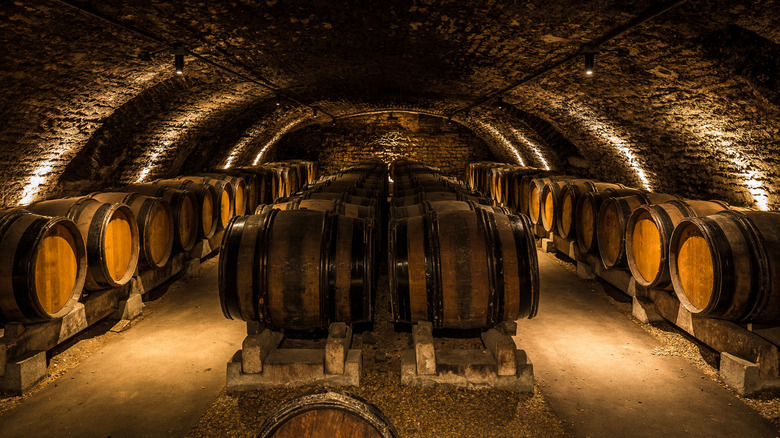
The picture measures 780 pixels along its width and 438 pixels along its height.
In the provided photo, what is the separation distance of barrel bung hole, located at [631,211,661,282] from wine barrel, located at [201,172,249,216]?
17.7 feet

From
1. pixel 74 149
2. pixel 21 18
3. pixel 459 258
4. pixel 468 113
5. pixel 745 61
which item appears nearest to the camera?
pixel 459 258

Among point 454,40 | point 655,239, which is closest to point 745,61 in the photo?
point 655,239

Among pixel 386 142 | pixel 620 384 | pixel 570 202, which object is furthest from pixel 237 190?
pixel 386 142

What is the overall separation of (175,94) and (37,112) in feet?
6.62

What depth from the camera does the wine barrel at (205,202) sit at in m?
5.85

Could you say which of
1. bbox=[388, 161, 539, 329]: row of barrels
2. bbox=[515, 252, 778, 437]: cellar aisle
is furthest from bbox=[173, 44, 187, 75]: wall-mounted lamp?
bbox=[515, 252, 778, 437]: cellar aisle

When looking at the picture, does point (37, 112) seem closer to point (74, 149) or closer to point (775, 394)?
point (74, 149)

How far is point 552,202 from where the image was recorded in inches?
260

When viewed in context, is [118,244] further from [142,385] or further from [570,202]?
[570,202]

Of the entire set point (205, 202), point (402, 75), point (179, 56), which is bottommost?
point (205, 202)

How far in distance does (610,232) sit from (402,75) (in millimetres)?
3799

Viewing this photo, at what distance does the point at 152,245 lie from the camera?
15.3 ft

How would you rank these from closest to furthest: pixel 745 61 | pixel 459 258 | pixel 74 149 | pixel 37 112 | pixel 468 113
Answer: pixel 459 258, pixel 745 61, pixel 37 112, pixel 74 149, pixel 468 113

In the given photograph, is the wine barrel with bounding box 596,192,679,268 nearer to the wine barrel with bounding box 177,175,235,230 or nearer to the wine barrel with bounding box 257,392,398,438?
the wine barrel with bounding box 257,392,398,438
